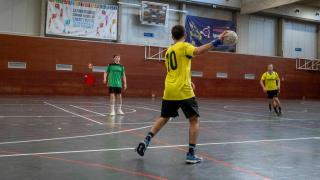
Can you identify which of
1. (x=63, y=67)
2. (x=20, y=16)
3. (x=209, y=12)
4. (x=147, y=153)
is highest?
(x=209, y=12)

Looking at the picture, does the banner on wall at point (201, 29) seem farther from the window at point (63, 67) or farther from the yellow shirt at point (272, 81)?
the yellow shirt at point (272, 81)

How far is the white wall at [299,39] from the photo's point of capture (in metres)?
35.1

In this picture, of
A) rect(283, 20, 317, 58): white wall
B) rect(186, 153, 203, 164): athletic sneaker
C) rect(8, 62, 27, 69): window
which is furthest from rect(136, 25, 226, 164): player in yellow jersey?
rect(283, 20, 317, 58): white wall

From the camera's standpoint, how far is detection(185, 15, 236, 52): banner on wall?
30.2 metres

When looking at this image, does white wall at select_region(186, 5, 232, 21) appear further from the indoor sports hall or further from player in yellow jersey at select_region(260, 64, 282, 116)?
player in yellow jersey at select_region(260, 64, 282, 116)

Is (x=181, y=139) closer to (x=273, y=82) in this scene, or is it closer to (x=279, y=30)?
(x=273, y=82)

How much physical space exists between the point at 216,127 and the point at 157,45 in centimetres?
1924

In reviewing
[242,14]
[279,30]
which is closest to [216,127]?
[242,14]

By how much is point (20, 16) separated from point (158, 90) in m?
10.5

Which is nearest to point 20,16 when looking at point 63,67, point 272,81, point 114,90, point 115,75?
point 63,67

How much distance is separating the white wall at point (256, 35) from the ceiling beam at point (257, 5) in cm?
101

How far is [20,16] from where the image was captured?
25125 mm

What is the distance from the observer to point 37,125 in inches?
388

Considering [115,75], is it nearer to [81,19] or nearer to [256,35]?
[81,19]
